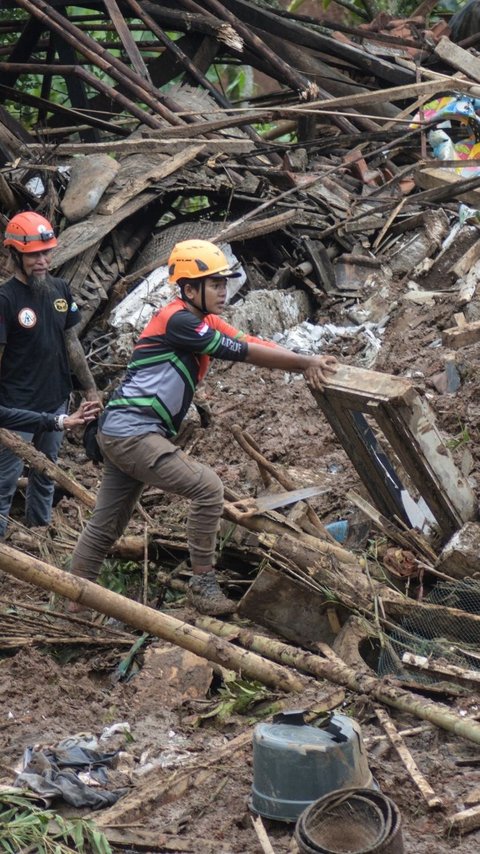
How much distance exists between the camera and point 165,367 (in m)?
5.46

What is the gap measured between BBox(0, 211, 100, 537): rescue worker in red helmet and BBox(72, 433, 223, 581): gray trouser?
0.74 meters

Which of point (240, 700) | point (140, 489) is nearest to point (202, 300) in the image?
point (140, 489)

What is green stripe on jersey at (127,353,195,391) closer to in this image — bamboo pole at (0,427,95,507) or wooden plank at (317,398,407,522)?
wooden plank at (317,398,407,522)

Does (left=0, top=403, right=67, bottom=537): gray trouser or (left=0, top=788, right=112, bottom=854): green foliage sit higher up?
(left=0, top=788, right=112, bottom=854): green foliage

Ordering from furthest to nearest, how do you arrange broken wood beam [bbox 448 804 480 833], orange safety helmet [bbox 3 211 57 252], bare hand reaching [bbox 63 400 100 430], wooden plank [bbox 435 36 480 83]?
wooden plank [bbox 435 36 480 83] → orange safety helmet [bbox 3 211 57 252] → bare hand reaching [bbox 63 400 100 430] → broken wood beam [bbox 448 804 480 833]

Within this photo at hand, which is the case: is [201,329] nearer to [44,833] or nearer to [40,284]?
[40,284]

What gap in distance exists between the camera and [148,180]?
9617 mm

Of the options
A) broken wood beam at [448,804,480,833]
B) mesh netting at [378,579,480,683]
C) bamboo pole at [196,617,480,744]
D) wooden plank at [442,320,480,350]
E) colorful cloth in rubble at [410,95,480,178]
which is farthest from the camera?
colorful cloth in rubble at [410,95,480,178]

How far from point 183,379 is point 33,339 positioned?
4.66 ft

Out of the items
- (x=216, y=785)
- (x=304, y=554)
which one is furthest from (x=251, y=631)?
(x=216, y=785)

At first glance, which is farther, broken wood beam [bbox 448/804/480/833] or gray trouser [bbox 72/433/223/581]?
gray trouser [bbox 72/433/223/581]

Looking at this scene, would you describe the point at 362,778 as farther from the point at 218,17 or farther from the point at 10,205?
the point at 218,17

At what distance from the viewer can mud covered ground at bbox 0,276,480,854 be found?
385 centimetres

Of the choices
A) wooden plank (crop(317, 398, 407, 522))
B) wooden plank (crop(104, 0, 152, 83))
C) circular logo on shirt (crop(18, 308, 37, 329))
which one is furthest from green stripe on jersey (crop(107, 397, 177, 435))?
wooden plank (crop(104, 0, 152, 83))
